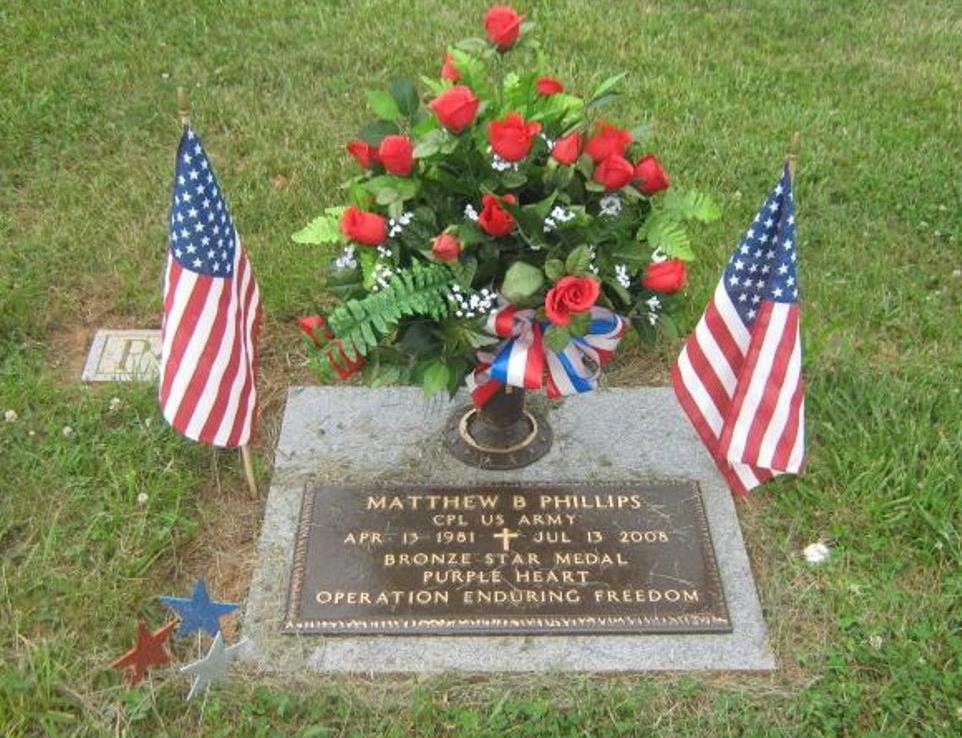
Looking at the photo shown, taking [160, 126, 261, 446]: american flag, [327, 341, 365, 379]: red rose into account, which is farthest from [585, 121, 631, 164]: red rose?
[160, 126, 261, 446]: american flag

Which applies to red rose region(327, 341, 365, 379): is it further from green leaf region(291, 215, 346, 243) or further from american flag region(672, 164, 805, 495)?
american flag region(672, 164, 805, 495)

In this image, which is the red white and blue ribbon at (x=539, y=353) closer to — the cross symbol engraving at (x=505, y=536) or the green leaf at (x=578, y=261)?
the green leaf at (x=578, y=261)

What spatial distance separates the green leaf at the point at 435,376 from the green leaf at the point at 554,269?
446mm

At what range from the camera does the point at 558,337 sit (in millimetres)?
2752

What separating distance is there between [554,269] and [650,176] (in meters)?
0.42

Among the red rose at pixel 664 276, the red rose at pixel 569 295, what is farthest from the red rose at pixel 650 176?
the red rose at pixel 569 295

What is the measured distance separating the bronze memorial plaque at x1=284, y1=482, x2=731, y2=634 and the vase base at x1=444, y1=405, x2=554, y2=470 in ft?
0.40

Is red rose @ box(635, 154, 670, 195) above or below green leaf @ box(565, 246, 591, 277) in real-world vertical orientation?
above

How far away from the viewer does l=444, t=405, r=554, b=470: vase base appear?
11.3ft

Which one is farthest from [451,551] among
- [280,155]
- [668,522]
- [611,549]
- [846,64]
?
[846,64]

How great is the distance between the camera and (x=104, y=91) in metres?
5.52

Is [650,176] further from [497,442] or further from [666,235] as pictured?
[497,442]

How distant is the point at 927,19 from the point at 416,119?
16.0ft

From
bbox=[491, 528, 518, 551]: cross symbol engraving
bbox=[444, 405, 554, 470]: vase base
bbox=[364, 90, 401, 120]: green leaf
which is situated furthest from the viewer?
bbox=[444, 405, 554, 470]: vase base
